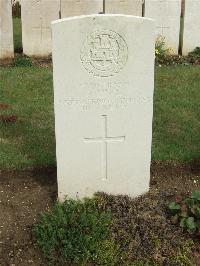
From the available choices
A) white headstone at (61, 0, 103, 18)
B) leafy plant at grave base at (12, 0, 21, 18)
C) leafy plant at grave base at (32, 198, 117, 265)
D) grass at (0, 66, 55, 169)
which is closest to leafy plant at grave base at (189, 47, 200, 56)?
white headstone at (61, 0, 103, 18)

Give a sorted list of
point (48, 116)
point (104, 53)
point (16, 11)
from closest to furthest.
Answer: point (104, 53)
point (48, 116)
point (16, 11)

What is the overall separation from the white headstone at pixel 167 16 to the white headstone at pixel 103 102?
24.1ft

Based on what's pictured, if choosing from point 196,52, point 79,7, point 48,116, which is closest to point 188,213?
point 48,116

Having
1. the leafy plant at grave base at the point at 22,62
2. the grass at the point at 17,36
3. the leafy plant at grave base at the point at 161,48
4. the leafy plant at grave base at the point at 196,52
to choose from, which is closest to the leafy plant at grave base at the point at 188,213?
the leafy plant at grave base at the point at 22,62

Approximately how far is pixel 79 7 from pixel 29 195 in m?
7.31

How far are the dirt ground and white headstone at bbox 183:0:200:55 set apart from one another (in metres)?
6.40

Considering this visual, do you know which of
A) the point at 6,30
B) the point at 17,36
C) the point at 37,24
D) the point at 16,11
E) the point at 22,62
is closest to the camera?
the point at 22,62

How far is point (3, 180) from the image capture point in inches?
222

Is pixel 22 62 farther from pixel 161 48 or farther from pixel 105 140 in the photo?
pixel 105 140

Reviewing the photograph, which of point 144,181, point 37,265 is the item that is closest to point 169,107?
point 144,181

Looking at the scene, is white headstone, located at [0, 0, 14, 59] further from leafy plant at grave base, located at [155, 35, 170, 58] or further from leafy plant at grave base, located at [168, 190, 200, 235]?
leafy plant at grave base, located at [168, 190, 200, 235]

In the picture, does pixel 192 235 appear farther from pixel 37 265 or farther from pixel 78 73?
pixel 78 73

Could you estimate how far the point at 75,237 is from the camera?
171 inches

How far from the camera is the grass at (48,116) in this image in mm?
6125
